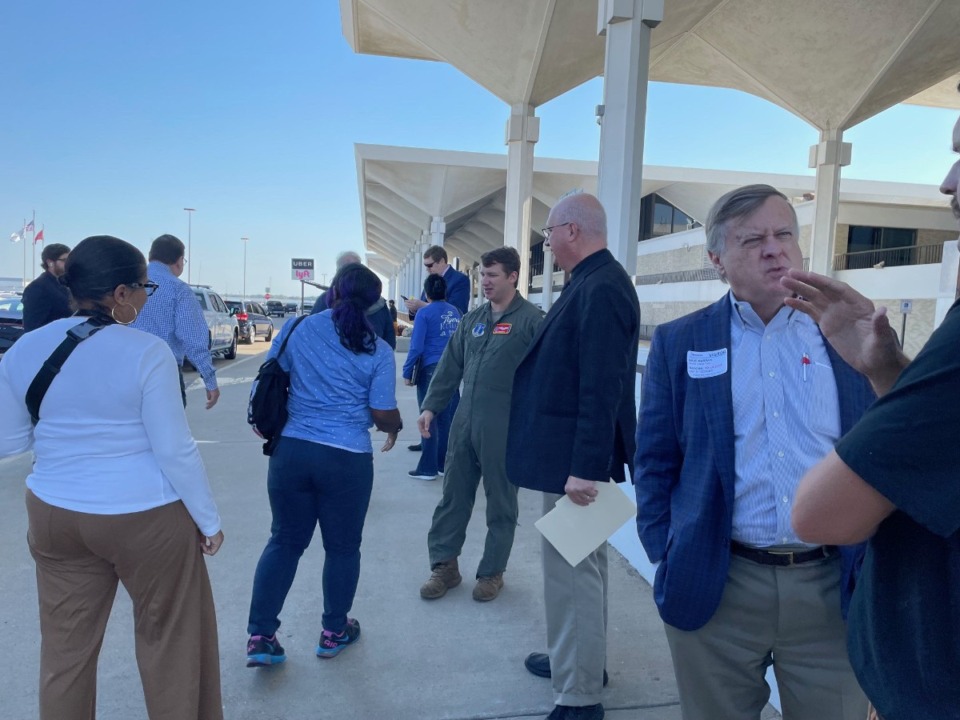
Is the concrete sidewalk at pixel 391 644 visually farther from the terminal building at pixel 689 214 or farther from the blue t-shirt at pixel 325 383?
the terminal building at pixel 689 214

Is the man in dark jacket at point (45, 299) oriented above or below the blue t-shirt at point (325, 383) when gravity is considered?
above

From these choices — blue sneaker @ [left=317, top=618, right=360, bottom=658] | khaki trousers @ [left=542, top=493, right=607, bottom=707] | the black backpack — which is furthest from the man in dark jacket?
khaki trousers @ [left=542, top=493, right=607, bottom=707]

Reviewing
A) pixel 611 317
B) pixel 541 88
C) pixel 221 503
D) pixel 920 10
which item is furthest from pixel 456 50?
pixel 611 317

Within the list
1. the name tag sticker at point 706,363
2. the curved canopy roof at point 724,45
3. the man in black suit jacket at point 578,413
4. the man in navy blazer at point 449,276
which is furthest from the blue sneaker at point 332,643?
the curved canopy roof at point 724,45

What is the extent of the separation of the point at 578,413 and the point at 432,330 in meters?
3.69

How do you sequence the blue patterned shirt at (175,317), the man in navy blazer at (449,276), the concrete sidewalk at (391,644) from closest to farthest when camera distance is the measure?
1. the concrete sidewalk at (391,644)
2. the blue patterned shirt at (175,317)
3. the man in navy blazer at (449,276)

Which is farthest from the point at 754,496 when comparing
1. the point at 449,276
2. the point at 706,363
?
the point at 449,276

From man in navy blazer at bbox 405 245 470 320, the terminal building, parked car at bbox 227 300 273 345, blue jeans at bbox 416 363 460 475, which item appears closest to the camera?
blue jeans at bbox 416 363 460 475

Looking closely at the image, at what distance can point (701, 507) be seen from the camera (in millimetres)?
1775

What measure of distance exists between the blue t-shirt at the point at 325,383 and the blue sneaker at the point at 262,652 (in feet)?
3.17

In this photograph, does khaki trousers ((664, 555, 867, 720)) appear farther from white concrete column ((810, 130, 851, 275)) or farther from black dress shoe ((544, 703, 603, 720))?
white concrete column ((810, 130, 851, 275))

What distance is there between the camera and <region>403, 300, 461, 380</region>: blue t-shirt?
6.14m

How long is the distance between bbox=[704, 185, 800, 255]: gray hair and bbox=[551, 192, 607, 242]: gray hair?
83 cm

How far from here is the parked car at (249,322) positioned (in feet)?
79.6
